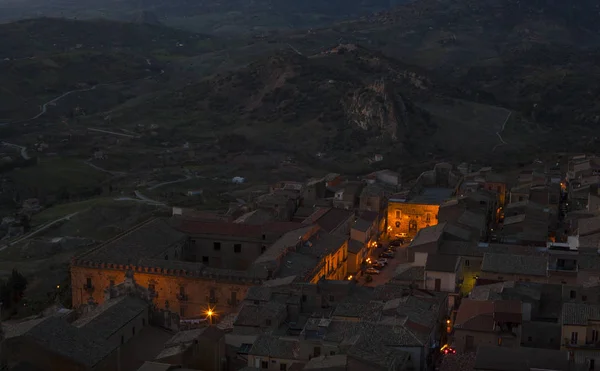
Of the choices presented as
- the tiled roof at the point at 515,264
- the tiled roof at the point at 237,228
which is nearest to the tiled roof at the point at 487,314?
the tiled roof at the point at 515,264

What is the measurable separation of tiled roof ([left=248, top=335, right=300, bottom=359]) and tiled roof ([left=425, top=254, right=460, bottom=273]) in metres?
12.6

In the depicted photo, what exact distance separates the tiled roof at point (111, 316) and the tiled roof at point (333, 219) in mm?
20678

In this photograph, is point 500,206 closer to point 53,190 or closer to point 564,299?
point 564,299

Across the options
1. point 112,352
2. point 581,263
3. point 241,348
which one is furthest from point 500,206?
point 112,352

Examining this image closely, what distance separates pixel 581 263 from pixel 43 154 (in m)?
84.6

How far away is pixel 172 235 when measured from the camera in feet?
184

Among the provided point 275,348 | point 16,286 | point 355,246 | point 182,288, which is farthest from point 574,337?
point 16,286

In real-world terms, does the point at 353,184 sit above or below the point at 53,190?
above

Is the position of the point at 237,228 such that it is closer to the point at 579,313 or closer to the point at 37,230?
the point at 37,230

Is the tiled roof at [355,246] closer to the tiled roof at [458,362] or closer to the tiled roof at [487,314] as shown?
the tiled roof at [487,314]

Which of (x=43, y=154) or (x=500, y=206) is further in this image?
(x=43, y=154)

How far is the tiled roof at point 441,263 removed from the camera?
4581cm

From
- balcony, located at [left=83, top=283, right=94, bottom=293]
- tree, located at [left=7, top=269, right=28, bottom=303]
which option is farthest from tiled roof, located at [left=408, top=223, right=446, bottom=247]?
tree, located at [left=7, top=269, right=28, bottom=303]

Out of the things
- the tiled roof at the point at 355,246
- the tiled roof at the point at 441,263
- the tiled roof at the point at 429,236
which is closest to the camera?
the tiled roof at the point at 441,263
